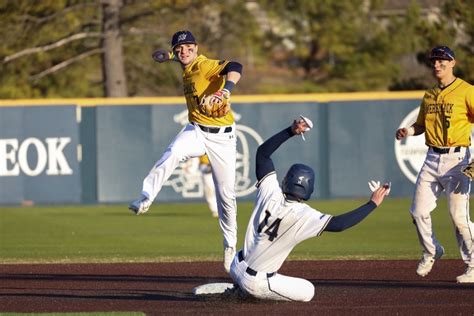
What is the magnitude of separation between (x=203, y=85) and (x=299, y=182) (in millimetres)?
2395

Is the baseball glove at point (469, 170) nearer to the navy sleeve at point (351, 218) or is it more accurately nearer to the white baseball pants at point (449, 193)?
the white baseball pants at point (449, 193)

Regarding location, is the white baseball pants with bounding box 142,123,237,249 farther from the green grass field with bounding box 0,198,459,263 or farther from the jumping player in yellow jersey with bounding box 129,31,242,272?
the green grass field with bounding box 0,198,459,263

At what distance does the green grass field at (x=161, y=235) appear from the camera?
45.5 feet

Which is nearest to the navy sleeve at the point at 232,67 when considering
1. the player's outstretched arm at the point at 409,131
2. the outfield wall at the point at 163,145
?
the player's outstretched arm at the point at 409,131

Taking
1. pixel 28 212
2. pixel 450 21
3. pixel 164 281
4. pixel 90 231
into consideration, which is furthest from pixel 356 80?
pixel 164 281

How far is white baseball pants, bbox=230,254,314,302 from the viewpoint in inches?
349

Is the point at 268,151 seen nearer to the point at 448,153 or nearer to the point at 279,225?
the point at 279,225

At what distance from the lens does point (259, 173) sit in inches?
352

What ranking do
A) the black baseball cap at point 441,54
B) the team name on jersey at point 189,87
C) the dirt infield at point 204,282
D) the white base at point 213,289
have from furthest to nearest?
the team name on jersey at point 189,87, the black baseball cap at point 441,54, the white base at point 213,289, the dirt infield at point 204,282

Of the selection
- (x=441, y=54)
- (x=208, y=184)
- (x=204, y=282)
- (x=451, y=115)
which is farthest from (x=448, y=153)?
(x=208, y=184)

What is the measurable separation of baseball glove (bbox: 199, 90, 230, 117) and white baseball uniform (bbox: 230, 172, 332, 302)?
1.01 m

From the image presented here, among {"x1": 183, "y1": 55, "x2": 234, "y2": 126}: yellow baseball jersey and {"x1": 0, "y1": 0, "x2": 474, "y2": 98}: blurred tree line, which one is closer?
{"x1": 183, "y1": 55, "x2": 234, "y2": 126}: yellow baseball jersey

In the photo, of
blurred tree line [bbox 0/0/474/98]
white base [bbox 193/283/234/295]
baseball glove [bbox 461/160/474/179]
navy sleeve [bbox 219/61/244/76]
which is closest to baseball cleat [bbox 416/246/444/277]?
baseball glove [bbox 461/160/474/179]

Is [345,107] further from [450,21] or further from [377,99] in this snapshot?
[450,21]
